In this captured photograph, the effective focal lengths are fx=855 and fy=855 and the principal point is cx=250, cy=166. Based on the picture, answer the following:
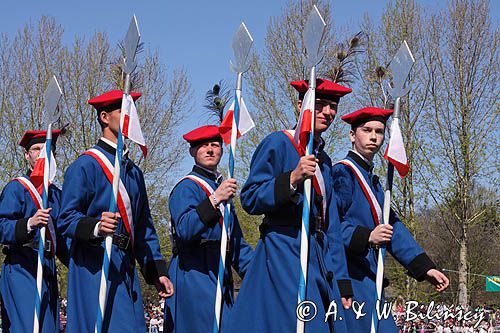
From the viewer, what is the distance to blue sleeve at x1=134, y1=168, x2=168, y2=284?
650cm

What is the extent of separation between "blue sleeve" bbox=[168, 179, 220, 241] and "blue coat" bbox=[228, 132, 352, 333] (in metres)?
1.36

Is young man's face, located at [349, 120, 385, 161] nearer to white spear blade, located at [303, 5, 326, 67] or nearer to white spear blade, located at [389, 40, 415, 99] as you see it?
white spear blade, located at [389, 40, 415, 99]

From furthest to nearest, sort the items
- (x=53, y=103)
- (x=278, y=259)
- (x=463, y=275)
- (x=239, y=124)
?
(x=463, y=275) < (x=53, y=103) < (x=239, y=124) < (x=278, y=259)

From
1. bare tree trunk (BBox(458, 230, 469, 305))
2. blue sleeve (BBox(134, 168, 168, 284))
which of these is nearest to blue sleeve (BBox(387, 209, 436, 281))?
blue sleeve (BBox(134, 168, 168, 284))

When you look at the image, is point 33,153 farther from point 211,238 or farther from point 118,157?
point 118,157

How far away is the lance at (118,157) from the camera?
575 centimetres

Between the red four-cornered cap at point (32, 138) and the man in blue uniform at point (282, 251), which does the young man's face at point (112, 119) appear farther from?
the red four-cornered cap at point (32, 138)

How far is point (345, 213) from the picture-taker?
22.2 ft

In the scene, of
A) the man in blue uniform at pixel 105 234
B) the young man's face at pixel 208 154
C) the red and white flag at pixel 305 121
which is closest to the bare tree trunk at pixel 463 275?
the young man's face at pixel 208 154

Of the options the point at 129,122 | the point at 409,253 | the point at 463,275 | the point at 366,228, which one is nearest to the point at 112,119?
the point at 129,122

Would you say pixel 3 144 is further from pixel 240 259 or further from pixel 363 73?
pixel 240 259

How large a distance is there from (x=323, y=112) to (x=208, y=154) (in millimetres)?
2232

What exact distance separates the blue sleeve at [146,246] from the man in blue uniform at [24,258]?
1042 millimetres

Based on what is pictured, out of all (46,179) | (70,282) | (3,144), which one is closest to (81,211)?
(70,282)
